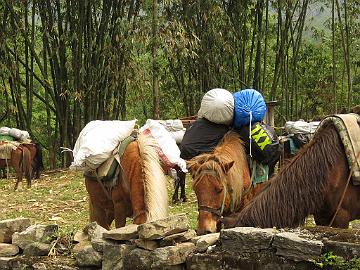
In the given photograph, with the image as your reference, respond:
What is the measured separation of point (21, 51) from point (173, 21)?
5.44m

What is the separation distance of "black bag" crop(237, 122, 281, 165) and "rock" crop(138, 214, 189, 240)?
1.26m

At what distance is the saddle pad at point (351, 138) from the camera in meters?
3.73

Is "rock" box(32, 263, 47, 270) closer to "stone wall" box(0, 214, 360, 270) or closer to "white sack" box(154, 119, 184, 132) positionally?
"stone wall" box(0, 214, 360, 270)

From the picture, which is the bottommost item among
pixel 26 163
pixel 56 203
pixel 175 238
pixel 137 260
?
pixel 56 203

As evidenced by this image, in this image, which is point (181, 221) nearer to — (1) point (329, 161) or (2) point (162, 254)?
(2) point (162, 254)

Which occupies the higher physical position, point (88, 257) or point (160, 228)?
point (160, 228)

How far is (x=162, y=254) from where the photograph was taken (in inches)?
130

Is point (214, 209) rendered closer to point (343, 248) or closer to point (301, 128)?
point (343, 248)

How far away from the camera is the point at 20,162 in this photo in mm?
12227

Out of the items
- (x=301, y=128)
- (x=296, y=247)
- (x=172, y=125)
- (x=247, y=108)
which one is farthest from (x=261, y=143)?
(x=172, y=125)

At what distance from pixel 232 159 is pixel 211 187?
396mm

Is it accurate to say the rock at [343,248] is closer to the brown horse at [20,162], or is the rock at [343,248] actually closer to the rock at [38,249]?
the rock at [38,249]

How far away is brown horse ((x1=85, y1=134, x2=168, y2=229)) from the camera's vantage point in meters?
3.93

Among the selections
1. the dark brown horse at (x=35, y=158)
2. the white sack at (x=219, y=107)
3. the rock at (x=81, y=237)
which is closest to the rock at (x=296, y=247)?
the rock at (x=81, y=237)
